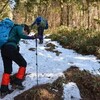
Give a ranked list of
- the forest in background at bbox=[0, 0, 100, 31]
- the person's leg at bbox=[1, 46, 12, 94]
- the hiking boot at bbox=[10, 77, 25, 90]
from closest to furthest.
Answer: the person's leg at bbox=[1, 46, 12, 94], the hiking boot at bbox=[10, 77, 25, 90], the forest in background at bbox=[0, 0, 100, 31]

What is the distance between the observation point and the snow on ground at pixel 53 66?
861 cm

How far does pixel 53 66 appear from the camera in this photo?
10.8m

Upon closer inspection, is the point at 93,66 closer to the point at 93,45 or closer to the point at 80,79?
the point at 80,79

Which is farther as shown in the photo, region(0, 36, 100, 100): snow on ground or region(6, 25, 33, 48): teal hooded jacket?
region(0, 36, 100, 100): snow on ground

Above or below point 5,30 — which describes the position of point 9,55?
below

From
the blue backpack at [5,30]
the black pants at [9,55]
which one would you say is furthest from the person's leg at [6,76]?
the blue backpack at [5,30]

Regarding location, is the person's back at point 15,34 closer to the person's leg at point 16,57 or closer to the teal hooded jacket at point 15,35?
the teal hooded jacket at point 15,35

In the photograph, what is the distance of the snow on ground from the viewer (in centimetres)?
861

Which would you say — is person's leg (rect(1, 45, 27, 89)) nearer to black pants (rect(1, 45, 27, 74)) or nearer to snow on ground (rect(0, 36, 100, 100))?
black pants (rect(1, 45, 27, 74))

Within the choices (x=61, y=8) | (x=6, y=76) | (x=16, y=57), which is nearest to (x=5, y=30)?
(x=16, y=57)

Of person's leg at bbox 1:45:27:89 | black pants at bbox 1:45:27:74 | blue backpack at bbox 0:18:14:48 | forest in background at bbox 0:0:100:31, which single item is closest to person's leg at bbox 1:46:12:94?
black pants at bbox 1:45:27:74

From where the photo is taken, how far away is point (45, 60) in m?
11.7

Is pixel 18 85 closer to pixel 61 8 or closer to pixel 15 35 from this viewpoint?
pixel 15 35

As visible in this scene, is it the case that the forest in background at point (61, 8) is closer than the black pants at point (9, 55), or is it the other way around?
the black pants at point (9, 55)
